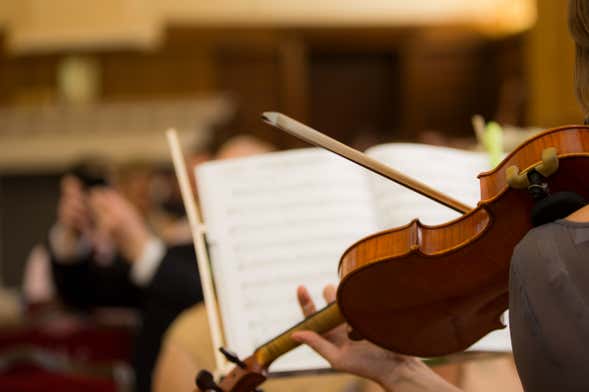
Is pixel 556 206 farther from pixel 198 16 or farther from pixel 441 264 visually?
pixel 198 16

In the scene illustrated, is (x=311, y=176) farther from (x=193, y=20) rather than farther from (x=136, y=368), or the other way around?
(x=193, y=20)

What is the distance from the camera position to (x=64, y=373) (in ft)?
10.3

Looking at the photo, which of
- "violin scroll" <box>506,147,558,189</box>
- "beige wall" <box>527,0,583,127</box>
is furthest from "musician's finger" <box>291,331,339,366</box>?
"beige wall" <box>527,0,583,127</box>

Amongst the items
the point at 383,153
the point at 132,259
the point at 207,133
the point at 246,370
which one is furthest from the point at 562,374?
the point at 207,133

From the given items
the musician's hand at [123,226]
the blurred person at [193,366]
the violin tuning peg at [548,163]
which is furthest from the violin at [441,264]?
the musician's hand at [123,226]

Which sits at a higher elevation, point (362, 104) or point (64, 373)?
point (362, 104)

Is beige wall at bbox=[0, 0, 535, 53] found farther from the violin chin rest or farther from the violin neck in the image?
the violin chin rest

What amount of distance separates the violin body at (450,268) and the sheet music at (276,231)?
0.48 metres

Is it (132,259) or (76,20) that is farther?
(76,20)

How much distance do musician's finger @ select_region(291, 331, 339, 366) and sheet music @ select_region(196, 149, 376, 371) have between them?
355mm

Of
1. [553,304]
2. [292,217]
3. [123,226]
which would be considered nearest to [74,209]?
[123,226]

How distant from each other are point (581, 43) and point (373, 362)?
687 mm

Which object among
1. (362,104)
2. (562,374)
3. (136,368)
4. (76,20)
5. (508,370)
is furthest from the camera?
(362,104)

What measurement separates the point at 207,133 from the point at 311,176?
7.29m
